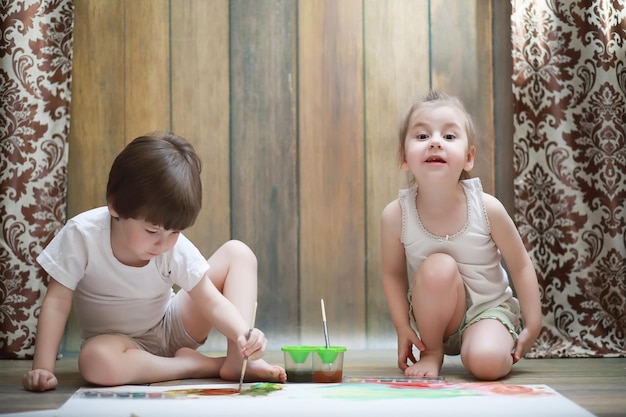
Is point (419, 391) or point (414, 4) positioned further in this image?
point (414, 4)

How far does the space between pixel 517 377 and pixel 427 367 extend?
0.59 feet

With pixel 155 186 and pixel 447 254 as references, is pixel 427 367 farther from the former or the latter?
pixel 155 186

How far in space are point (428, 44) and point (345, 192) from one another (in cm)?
47

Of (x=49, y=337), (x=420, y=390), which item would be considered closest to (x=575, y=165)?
(x=420, y=390)

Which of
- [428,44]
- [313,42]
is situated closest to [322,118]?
[313,42]

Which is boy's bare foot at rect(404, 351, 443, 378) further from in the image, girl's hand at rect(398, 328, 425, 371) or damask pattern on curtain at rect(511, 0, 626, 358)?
damask pattern on curtain at rect(511, 0, 626, 358)

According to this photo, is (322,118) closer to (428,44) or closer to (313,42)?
(313,42)

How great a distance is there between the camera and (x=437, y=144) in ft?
5.42

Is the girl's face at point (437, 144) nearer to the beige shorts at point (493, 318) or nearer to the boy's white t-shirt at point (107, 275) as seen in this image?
the beige shorts at point (493, 318)

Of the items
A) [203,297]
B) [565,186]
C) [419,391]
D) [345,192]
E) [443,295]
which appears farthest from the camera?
[345,192]

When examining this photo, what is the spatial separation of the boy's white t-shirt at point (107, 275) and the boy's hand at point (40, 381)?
16 centimetres

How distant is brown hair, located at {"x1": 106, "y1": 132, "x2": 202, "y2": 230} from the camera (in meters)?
1.36

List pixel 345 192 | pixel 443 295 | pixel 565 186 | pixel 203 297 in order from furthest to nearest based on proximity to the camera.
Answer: pixel 345 192, pixel 565 186, pixel 443 295, pixel 203 297

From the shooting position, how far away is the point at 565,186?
2.06 meters
